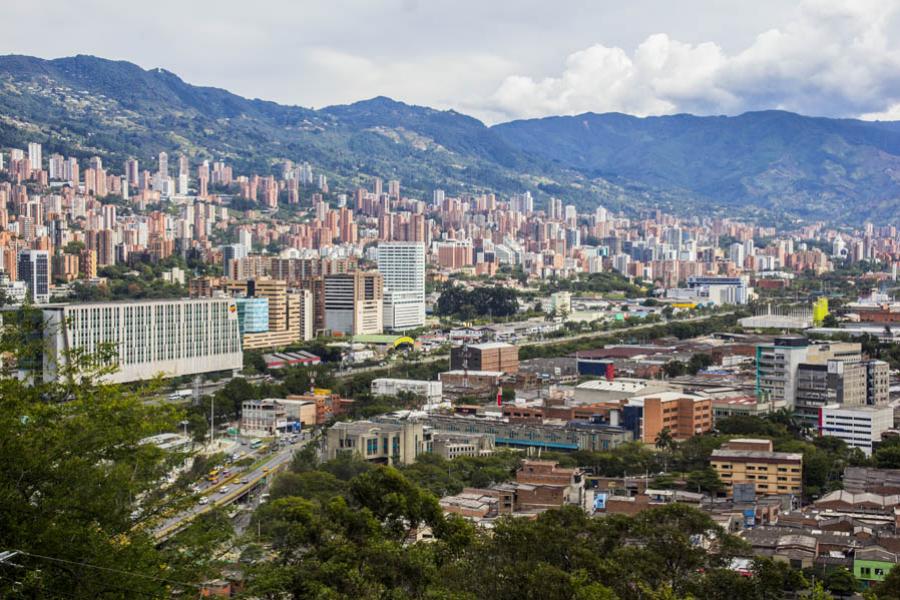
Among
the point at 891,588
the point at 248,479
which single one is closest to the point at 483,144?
the point at 248,479

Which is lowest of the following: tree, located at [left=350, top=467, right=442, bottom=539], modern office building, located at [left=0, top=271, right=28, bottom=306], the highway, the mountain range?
the highway

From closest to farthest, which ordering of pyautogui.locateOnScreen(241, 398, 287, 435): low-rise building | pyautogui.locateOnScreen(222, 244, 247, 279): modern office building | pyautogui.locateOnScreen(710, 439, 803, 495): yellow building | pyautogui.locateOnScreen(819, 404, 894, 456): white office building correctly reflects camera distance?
pyautogui.locateOnScreen(710, 439, 803, 495): yellow building, pyautogui.locateOnScreen(819, 404, 894, 456): white office building, pyautogui.locateOnScreen(241, 398, 287, 435): low-rise building, pyautogui.locateOnScreen(222, 244, 247, 279): modern office building

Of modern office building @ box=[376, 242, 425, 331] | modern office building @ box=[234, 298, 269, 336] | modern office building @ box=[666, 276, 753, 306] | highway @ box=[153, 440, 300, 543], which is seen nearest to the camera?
highway @ box=[153, 440, 300, 543]

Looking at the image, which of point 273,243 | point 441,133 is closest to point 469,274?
point 273,243

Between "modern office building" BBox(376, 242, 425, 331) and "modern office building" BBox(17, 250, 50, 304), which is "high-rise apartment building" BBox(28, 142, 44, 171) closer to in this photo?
"modern office building" BBox(376, 242, 425, 331)

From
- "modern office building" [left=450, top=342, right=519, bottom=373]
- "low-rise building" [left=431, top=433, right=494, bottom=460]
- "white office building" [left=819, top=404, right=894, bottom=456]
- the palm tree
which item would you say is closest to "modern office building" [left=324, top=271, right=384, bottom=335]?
"modern office building" [left=450, top=342, right=519, bottom=373]

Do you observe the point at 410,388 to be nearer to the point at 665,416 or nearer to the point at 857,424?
the point at 665,416
